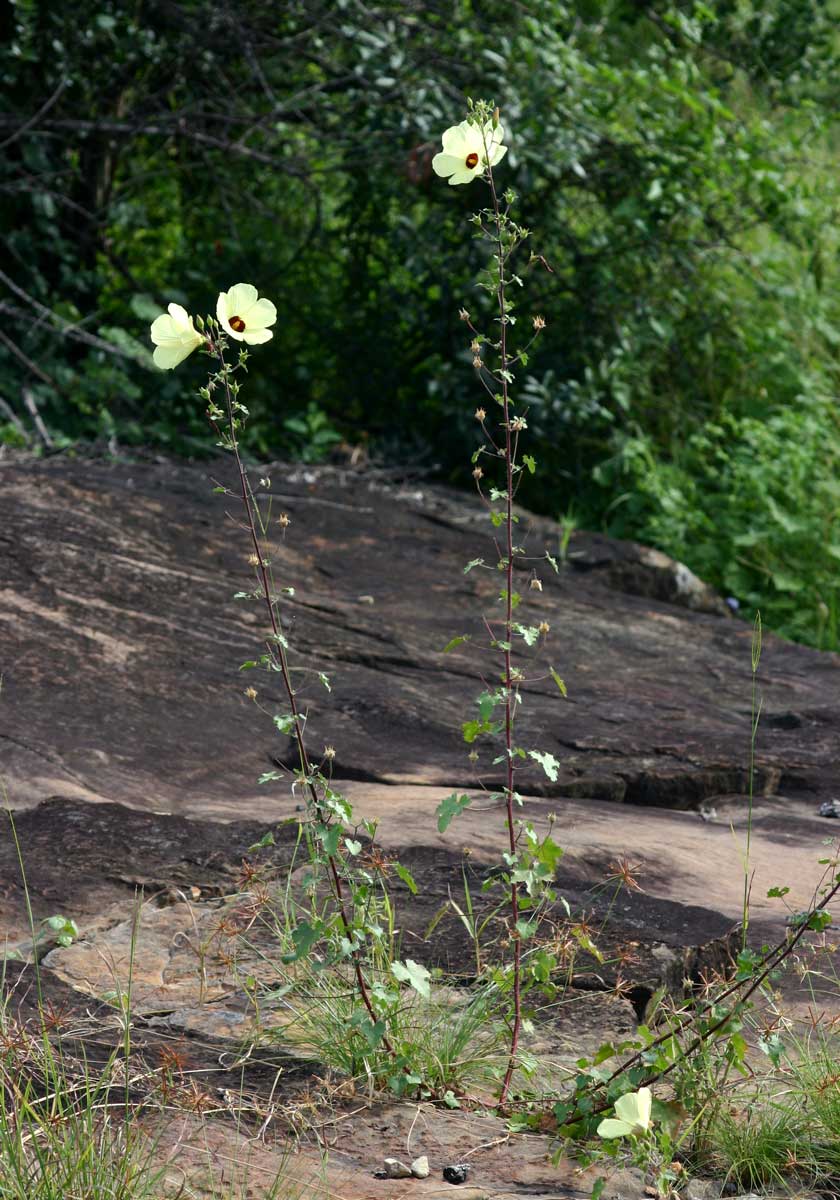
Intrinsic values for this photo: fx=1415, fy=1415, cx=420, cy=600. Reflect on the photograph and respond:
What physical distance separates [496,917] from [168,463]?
12.2ft

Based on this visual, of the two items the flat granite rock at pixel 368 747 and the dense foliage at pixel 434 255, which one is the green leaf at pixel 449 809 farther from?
the dense foliage at pixel 434 255

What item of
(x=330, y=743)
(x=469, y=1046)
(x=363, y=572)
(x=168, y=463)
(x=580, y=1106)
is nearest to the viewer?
(x=580, y=1106)

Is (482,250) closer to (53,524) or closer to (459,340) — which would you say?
(459,340)

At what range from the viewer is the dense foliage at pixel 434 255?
5.89 m

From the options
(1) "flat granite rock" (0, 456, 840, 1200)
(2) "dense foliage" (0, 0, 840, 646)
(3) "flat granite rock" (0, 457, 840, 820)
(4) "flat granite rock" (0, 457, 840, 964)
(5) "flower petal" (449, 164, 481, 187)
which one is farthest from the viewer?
(2) "dense foliage" (0, 0, 840, 646)

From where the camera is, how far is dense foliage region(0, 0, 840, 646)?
589 centimetres

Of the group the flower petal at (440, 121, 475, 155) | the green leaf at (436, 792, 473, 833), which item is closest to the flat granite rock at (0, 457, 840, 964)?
the green leaf at (436, 792, 473, 833)

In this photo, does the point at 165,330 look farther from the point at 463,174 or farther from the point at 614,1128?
the point at 614,1128

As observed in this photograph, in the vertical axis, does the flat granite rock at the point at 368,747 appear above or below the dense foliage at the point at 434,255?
below

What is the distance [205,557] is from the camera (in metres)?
4.51

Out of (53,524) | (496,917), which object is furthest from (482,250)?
(496,917)

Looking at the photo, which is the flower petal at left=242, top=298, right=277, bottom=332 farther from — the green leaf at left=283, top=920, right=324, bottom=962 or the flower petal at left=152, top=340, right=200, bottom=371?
the green leaf at left=283, top=920, right=324, bottom=962

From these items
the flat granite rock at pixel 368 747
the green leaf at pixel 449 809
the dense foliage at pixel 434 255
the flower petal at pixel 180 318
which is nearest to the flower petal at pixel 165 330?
the flower petal at pixel 180 318

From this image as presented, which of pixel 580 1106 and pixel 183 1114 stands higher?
pixel 580 1106
